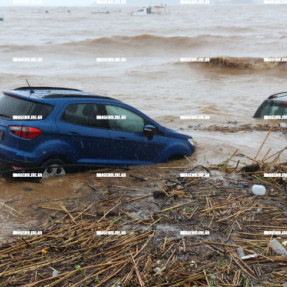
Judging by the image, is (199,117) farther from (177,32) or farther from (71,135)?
(177,32)

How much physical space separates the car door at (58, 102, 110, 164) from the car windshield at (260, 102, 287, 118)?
6103 millimetres

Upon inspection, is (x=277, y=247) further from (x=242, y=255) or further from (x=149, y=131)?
(x=149, y=131)

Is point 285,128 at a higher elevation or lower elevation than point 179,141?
lower

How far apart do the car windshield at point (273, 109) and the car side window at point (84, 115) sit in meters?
6.06

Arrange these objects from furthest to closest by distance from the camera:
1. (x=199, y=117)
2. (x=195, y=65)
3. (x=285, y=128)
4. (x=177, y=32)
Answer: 1. (x=177, y=32)
2. (x=195, y=65)
3. (x=199, y=117)
4. (x=285, y=128)

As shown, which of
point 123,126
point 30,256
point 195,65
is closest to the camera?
point 30,256

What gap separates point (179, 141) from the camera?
28.9 feet

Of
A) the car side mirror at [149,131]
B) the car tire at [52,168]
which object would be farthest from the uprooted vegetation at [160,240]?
the car side mirror at [149,131]

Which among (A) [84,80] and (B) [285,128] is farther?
(A) [84,80]

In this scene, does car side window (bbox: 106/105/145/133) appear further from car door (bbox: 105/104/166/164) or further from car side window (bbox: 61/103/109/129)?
car side window (bbox: 61/103/109/129)

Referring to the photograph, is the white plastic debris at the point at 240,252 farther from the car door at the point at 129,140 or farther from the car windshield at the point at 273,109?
the car windshield at the point at 273,109

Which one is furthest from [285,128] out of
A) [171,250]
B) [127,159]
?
[171,250]

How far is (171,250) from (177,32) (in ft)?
203

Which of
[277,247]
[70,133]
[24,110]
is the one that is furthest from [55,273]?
[24,110]
